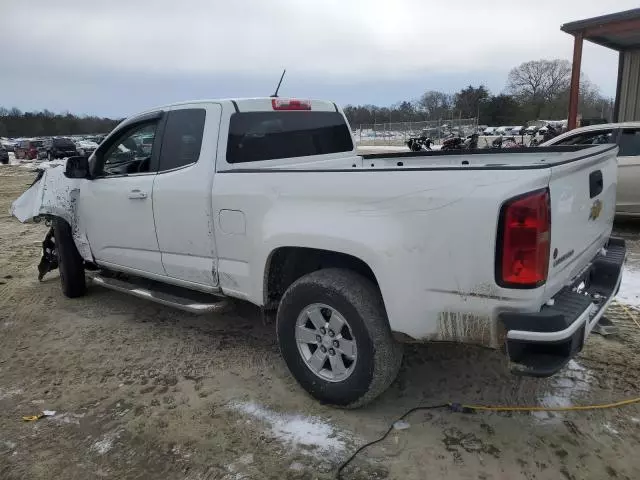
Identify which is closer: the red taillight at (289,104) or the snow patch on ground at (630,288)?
the red taillight at (289,104)

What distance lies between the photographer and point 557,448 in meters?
2.82

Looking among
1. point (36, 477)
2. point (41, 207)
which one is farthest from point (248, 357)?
point (41, 207)

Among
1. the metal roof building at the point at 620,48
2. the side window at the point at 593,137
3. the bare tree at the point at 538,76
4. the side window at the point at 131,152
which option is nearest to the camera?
the side window at the point at 131,152

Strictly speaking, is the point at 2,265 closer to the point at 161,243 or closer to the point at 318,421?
the point at 161,243

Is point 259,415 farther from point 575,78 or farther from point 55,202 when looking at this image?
point 575,78

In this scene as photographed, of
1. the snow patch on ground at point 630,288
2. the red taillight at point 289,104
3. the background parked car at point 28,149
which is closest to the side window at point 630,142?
the snow patch on ground at point 630,288

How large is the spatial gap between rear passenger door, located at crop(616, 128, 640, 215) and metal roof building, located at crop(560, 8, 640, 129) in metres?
5.75

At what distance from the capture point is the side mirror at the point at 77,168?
15.7 feet

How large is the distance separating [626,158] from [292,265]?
645 cm

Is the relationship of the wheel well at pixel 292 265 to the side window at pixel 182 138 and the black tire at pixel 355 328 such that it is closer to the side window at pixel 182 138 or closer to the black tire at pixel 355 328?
the black tire at pixel 355 328

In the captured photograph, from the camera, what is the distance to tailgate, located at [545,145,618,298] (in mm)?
2584

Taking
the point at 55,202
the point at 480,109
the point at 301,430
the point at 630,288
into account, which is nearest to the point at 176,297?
the point at 301,430

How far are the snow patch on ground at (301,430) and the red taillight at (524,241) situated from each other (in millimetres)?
1298

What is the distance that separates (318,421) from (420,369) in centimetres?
96
